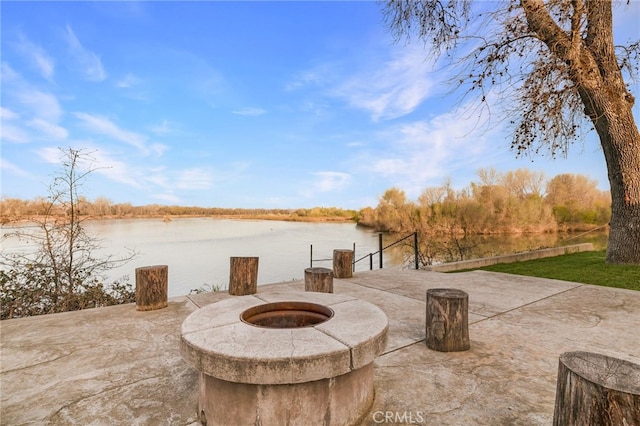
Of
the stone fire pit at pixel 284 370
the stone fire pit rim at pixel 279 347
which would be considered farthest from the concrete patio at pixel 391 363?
the stone fire pit rim at pixel 279 347

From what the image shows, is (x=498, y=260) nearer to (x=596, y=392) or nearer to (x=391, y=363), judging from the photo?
(x=391, y=363)

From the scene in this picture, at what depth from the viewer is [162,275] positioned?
435cm

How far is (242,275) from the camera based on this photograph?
504cm

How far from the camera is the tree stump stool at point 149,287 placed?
4.23 meters

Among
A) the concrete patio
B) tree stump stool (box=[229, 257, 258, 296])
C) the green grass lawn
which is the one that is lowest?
the concrete patio

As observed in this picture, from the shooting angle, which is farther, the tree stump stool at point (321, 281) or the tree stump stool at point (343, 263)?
the tree stump stool at point (343, 263)

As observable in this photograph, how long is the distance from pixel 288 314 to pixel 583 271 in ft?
24.7

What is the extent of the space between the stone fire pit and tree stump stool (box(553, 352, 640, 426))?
96 cm

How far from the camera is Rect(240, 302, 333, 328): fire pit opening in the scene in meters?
2.55

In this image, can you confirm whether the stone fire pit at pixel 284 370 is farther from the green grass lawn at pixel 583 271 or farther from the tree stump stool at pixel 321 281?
the green grass lawn at pixel 583 271

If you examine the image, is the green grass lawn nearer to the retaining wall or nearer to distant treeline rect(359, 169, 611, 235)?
the retaining wall

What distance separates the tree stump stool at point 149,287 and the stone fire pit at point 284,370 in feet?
8.21

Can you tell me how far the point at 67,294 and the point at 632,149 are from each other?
11.9 metres

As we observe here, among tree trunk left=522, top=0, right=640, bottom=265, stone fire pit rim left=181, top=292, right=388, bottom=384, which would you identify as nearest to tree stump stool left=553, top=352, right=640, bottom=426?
stone fire pit rim left=181, top=292, right=388, bottom=384
